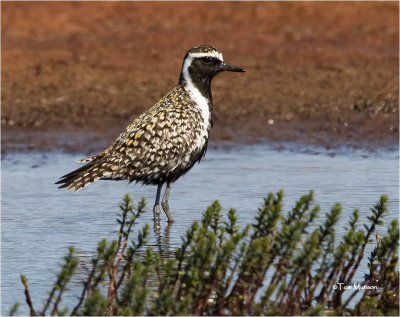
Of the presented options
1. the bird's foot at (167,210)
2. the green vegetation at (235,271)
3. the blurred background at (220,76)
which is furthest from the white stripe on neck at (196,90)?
the green vegetation at (235,271)

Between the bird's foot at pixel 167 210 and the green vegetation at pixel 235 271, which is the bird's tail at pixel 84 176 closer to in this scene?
the bird's foot at pixel 167 210

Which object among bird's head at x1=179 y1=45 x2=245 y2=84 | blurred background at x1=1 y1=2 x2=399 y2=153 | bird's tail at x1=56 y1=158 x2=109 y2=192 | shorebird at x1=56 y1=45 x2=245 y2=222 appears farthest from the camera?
blurred background at x1=1 y1=2 x2=399 y2=153

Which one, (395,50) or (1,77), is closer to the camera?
(1,77)

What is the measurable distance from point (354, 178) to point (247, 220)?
2.49 meters

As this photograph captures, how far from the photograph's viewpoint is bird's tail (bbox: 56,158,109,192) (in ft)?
30.3

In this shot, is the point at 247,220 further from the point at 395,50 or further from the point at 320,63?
the point at 395,50

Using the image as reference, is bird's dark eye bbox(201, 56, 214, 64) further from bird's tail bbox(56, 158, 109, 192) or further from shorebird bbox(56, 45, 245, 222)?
bird's tail bbox(56, 158, 109, 192)

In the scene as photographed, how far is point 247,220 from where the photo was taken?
9258 millimetres

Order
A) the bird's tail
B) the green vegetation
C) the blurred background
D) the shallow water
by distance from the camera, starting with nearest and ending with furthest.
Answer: the green vegetation, the shallow water, the bird's tail, the blurred background

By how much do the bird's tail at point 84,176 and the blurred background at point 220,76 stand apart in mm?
4169

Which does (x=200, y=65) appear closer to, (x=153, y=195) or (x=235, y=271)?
(x=153, y=195)

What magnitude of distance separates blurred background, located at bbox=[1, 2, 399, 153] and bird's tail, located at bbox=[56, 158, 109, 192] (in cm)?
417

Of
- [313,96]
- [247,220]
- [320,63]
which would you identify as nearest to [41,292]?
[247,220]

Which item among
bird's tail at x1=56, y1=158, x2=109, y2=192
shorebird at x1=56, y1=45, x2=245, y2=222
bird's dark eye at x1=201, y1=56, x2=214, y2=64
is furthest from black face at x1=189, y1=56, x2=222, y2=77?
bird's tail at x1=56, y1=158, x2=109, y2=192
